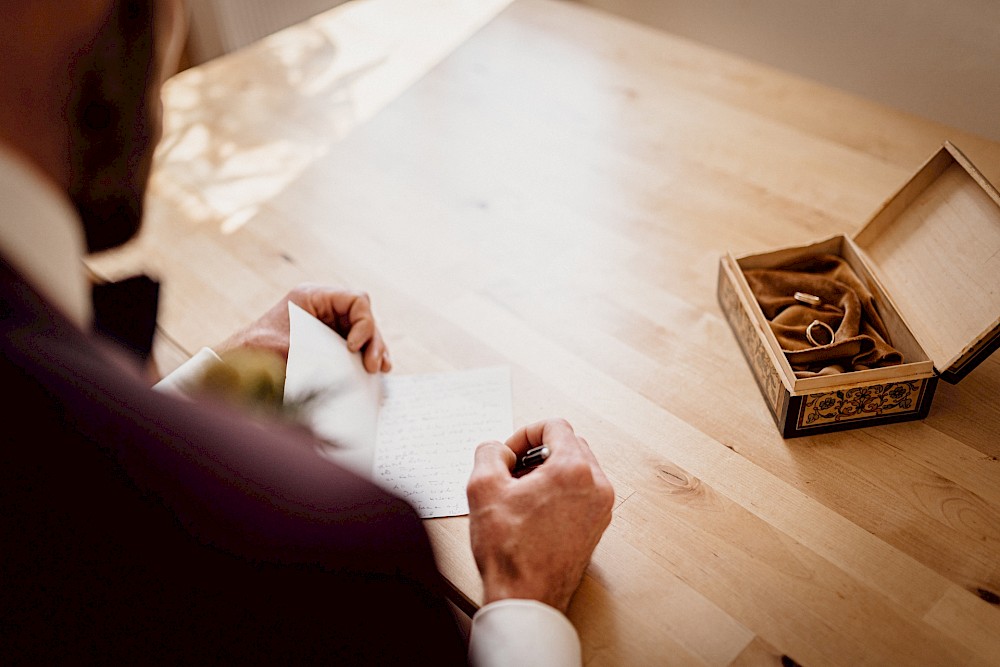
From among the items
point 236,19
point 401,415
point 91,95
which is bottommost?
point 236,19

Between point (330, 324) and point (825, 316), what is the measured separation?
0.68 m

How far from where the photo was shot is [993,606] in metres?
0.91

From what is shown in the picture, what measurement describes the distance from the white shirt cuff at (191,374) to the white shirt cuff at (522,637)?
43cm

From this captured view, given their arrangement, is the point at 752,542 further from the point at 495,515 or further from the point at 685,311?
the point at 685,311

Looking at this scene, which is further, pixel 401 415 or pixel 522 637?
pixel 401 415

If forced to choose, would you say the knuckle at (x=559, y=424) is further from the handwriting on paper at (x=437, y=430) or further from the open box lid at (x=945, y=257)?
the open box lid at (x=945, y=257)

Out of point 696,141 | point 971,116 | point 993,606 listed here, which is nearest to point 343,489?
point 993,606

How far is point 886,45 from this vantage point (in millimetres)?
1939

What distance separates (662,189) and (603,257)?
Answer: 0.24m

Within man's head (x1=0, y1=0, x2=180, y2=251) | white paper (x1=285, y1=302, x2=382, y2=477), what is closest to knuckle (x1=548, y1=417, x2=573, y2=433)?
white paper (x1=285, y1=302, x2=382, y2=477)

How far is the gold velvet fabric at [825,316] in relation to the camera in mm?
1111

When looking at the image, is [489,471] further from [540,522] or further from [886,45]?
[886,45]

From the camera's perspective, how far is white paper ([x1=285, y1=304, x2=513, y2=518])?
107 centimetres

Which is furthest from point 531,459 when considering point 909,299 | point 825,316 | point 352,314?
point 909,299
